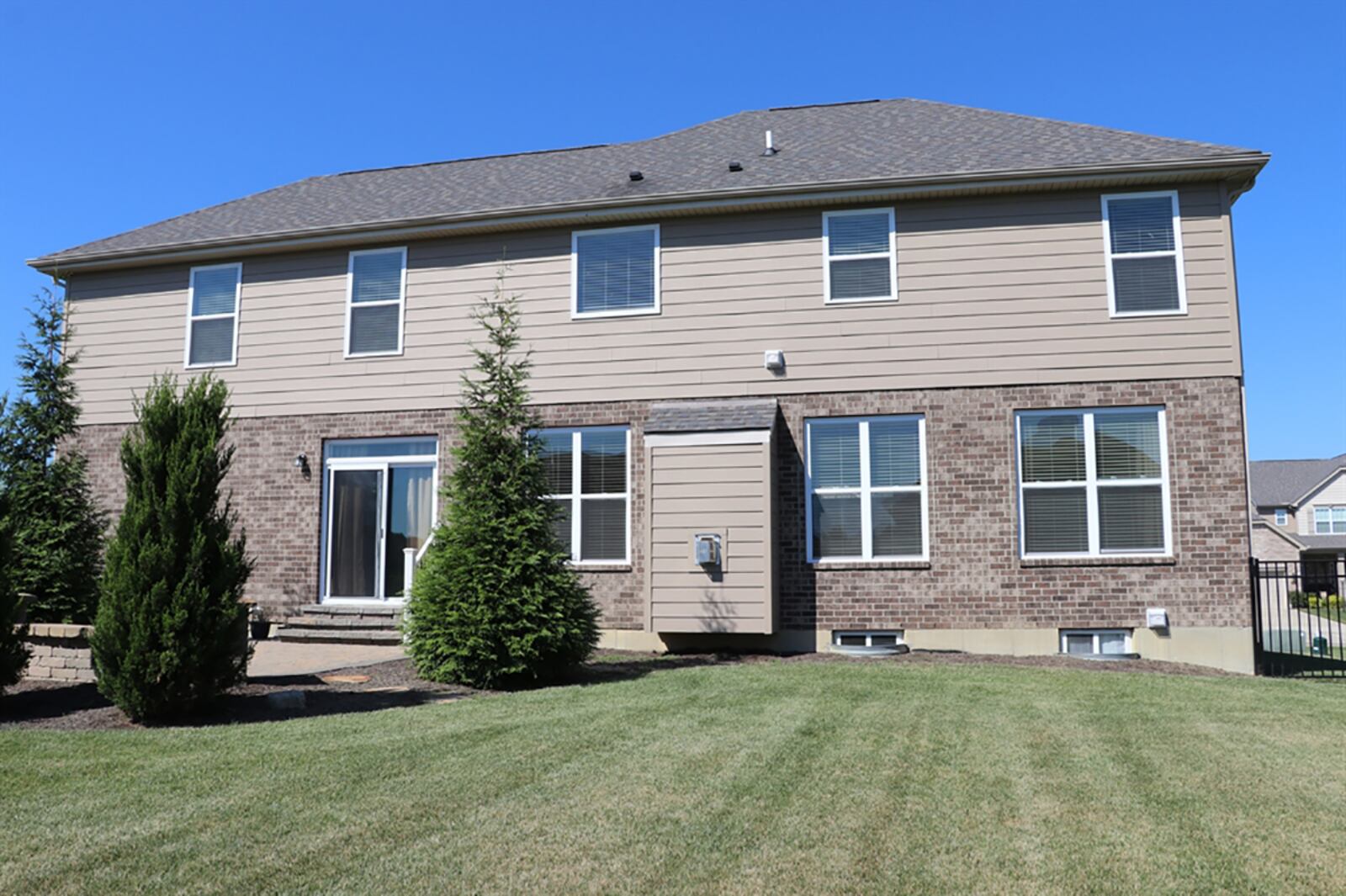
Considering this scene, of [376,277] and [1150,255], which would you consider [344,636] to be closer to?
[376,277]

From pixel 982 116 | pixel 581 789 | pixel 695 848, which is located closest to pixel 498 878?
pixel 695 848

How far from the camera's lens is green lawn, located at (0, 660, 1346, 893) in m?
4.24

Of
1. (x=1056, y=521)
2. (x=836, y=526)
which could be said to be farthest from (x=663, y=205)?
(x=1056, y=521)

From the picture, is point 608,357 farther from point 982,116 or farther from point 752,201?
point 982,116

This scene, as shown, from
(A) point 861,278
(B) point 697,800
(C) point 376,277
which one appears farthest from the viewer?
(C) point 376,277

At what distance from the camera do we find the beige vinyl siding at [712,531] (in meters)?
11.6

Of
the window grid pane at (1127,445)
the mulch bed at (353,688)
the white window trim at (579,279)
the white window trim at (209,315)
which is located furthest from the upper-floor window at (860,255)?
the white window trim at (209,315)

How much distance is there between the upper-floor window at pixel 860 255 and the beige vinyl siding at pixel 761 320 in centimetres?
12

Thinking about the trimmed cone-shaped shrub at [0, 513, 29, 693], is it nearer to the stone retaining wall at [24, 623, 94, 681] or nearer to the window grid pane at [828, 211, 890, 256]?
the stone retaining wall at [24, 623, 94, 681]

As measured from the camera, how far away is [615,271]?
13219 millimetres

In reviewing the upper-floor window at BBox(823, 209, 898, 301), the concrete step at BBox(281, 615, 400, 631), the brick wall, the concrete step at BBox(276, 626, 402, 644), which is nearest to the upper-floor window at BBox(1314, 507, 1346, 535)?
the brick wall

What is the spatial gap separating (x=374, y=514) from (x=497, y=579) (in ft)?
16.8

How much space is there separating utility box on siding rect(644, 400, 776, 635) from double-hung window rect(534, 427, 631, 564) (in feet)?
2.82

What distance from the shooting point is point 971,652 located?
11.6 meters
